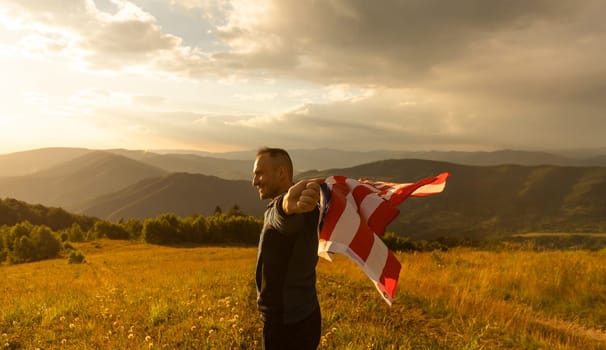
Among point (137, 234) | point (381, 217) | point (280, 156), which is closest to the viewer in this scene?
point (280, 156)

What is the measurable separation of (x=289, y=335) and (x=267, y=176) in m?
1.62

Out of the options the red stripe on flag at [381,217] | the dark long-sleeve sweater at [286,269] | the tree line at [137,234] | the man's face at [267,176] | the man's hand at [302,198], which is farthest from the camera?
the tree line at [137,234]

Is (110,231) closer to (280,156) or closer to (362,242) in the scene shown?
(280,156)

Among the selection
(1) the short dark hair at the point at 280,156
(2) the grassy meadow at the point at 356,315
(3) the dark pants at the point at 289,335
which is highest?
(1) the short dark hair at the point at 280,156

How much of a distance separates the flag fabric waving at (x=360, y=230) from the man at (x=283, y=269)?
29 cm

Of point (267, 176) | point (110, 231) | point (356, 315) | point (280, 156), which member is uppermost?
point (280, 156)

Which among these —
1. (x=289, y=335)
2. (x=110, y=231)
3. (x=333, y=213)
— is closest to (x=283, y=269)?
(x=289, y=335)

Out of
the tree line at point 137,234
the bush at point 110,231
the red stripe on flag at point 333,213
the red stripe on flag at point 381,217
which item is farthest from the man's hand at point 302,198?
the bush at point 110,231

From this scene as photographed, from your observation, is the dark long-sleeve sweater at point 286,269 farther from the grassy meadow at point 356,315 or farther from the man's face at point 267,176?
the grassy meadow at point 356,315

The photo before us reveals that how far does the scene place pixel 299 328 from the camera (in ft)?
12.3

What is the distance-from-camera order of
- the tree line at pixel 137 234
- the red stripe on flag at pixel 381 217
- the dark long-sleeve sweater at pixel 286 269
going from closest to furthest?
the dark long-sleeve sweater at pixel 286 269, the red stripe on flag at pixel 381 217, the tree line at pixel 137 234

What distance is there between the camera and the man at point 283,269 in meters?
3.58

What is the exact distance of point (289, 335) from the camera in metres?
3.73

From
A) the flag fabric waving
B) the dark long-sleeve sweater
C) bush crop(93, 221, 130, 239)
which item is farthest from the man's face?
bush crop(93, 221, 130, 239)
